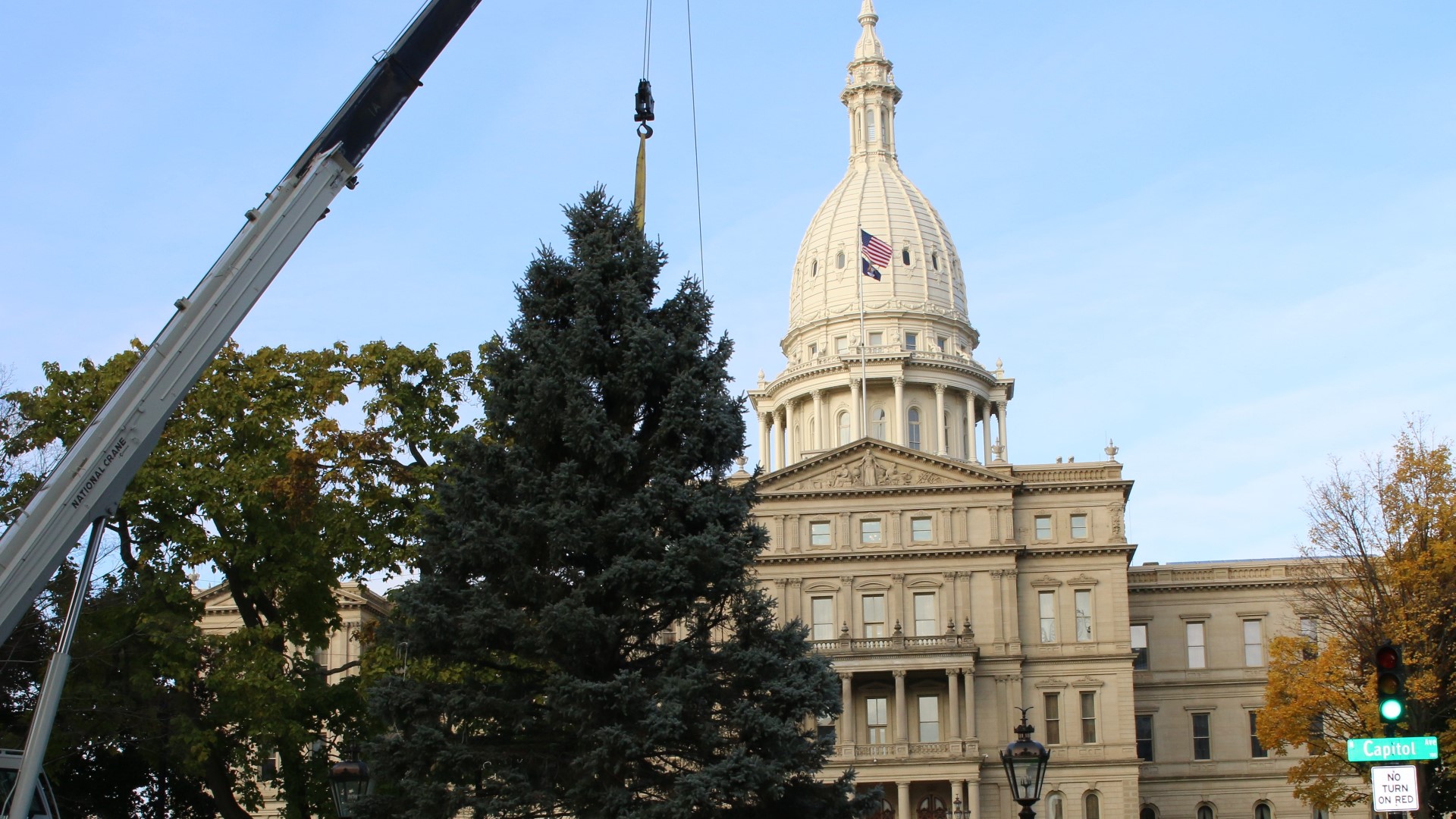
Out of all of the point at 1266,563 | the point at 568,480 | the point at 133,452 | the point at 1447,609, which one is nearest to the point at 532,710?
the point at 568,480

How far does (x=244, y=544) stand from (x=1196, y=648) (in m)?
59.2

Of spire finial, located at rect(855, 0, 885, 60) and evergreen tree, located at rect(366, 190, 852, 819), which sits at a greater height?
spire finial, located at rect(855, 0, 885, 60)

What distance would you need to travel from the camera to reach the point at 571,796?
25891mm

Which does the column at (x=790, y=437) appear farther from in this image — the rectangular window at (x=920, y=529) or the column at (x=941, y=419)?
the rectangular window at (x=920, y=529)

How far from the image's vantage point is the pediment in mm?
82188

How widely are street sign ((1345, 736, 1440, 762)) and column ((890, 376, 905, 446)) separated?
78401 mm

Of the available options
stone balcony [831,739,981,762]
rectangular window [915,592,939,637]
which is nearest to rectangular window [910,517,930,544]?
rectangular window [915,592,939,637]

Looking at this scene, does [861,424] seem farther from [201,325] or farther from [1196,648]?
[201,325]

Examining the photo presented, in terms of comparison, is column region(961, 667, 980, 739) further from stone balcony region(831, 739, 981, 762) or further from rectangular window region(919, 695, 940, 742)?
rectangular window region(919, 695, 940, 742)

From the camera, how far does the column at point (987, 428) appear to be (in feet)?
340

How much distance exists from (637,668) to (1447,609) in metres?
31.3

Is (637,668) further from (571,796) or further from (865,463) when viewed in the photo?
(865,463)

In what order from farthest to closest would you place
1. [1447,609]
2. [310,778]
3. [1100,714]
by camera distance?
[1100,714] < [1447,609] < [310,778]

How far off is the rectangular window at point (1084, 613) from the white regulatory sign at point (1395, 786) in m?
61.2
